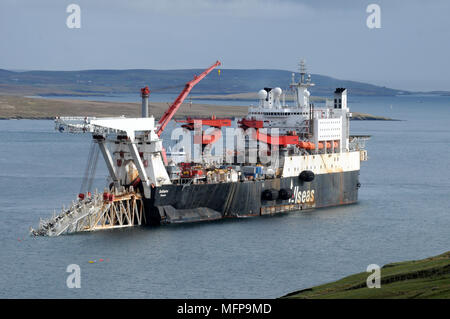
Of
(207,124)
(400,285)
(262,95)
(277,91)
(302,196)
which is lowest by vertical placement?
(400,285)

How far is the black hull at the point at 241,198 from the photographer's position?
181ft

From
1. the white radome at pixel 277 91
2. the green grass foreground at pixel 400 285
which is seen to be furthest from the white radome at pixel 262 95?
the green grass foreground at pixel 400 285

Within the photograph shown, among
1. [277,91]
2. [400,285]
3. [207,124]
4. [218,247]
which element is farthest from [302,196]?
[400,285]

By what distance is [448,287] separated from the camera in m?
33.6

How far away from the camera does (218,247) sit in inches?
1969

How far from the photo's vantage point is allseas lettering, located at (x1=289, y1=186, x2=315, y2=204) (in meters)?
62.9

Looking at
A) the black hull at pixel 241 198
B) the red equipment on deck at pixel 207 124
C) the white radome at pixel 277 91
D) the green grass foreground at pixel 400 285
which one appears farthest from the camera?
the white radome at pixel 277 91

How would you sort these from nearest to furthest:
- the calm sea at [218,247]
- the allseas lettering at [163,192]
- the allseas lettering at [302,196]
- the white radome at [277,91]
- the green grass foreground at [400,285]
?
the green grass foreground at [400,285] < the calm sea at [218,247] < the allseas lettering at [163,192] < the allseas lettering at [302,196] < the white radome at [277,91]

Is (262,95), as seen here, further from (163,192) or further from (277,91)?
(163,192)

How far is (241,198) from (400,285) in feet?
75.5

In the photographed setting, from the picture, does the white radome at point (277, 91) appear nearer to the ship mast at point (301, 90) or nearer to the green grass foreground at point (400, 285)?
the ship mast at point (301, 90)
